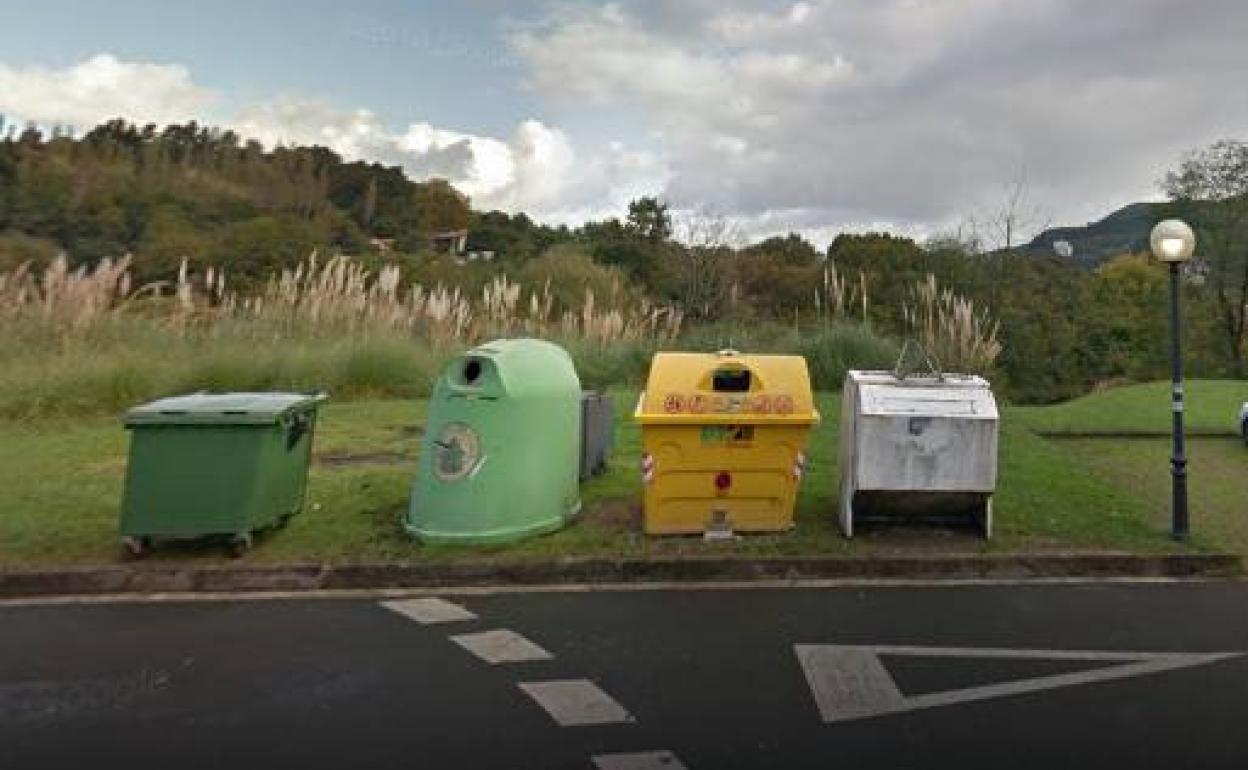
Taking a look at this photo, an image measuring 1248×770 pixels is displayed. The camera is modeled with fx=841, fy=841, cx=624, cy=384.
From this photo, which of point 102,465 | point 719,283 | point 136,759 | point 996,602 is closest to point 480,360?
point 136,759

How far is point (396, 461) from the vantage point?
8.38 m

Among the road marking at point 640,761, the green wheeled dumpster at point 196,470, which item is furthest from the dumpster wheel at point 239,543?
the road marking at point 640,761

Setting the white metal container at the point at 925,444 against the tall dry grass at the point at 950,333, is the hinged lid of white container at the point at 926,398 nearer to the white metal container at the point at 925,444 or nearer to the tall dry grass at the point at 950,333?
the white metal container at the point at 925,444

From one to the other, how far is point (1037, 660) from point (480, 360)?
374cm

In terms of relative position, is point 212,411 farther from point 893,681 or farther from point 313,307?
point 313,307

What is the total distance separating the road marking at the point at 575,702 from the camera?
352cm

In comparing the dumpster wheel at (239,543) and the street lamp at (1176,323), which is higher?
the street lamp at (1176,323)

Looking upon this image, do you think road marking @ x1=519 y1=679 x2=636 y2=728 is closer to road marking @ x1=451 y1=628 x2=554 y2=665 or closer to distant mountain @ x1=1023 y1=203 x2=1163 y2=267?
road marking @ x1=451 y1=628 x2=554 y2=665

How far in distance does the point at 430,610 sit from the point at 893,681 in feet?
8.45

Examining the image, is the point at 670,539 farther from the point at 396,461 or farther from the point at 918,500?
the point at 396,461

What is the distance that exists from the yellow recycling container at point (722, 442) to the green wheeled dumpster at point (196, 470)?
2.54 metres

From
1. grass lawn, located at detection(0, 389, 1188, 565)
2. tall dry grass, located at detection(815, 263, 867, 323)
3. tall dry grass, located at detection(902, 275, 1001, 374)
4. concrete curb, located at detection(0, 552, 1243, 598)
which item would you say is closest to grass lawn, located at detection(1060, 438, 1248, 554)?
grass lawn, located at detection(0, 389, 1188, 565)

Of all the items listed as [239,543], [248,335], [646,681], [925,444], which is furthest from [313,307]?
[646,681]

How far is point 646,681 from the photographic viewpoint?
3.89m
